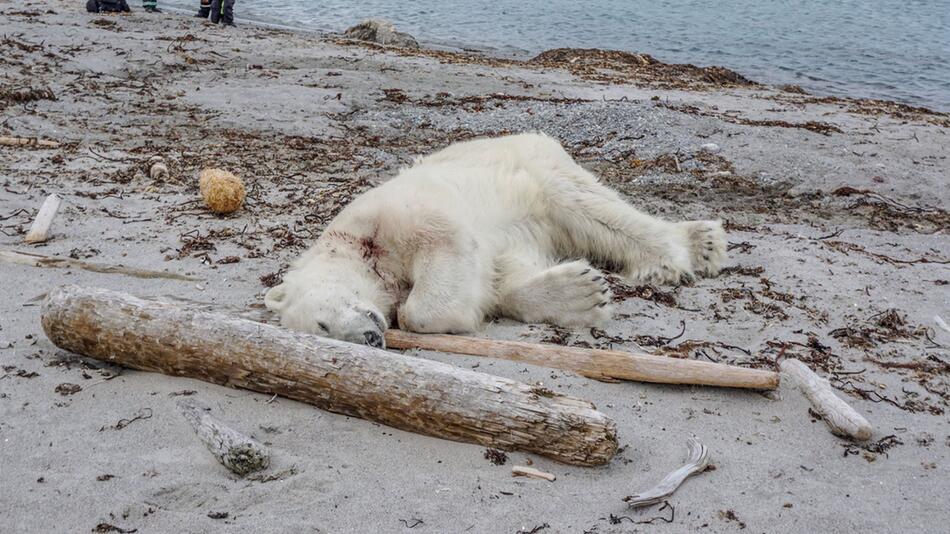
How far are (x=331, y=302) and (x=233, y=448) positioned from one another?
1.05 meters

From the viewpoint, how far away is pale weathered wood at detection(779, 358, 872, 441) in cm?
333

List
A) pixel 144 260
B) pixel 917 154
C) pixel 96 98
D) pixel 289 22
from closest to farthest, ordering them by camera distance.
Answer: pixel 144 260, pixel 917 154, pixel 96 98, pixel 289 22

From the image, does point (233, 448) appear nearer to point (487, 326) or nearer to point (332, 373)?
point (332, 373)

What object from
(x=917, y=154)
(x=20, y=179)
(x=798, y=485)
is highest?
(x=917, y=154)

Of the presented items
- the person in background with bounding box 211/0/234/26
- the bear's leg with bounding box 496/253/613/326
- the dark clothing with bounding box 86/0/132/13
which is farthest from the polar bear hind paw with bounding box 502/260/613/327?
the person in background with bounding box 211/0/234/26

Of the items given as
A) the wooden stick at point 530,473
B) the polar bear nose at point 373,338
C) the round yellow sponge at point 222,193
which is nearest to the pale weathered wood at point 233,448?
the polar bear nose at point 373,338

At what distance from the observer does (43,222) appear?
5719 mm

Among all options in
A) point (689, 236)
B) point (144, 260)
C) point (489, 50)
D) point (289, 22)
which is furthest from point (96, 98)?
point (289, 22)

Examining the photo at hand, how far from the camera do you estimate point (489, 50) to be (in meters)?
21.8

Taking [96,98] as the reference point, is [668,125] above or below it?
above

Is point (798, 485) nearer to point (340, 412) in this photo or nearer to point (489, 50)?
point (340, 412)

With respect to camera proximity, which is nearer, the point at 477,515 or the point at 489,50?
the point at 477,515

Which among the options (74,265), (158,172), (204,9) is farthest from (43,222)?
(204,9)

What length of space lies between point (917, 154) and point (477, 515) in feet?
24.9
